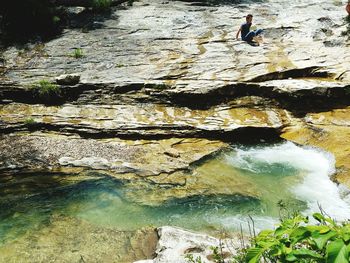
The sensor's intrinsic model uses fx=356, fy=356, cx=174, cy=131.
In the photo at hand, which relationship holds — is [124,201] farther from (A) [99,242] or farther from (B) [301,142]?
(B) [301,142]

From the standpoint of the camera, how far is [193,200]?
648 cm

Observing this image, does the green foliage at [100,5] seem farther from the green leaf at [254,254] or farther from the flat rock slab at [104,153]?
the green leaf at [254,254]

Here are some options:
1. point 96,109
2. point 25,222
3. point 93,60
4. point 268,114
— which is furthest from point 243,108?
point 25,222

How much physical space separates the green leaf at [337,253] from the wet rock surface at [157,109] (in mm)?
2841

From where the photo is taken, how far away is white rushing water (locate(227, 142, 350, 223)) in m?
6.23

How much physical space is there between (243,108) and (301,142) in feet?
6.19

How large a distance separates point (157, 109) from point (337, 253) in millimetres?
8530

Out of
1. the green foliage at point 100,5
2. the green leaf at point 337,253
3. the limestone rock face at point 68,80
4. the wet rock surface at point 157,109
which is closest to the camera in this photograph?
the green leaf at point 337,253

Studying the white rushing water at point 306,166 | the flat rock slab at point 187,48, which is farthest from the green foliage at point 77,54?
the white rushing water at point 306,166

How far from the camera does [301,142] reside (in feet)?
27.9

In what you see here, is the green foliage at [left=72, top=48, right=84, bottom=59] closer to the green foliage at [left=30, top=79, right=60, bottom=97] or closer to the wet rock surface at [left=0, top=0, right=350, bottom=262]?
the wet rock surface at [left=0, top=0, right=350, bottom=262]

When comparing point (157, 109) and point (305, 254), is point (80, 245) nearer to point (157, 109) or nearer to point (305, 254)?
point (305, 254)

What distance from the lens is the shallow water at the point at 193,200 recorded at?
585 cm

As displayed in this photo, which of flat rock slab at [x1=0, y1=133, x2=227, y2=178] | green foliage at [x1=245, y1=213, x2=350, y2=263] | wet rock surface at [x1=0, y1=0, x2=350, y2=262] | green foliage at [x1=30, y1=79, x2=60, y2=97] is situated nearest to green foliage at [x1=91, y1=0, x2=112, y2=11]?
wet rock surface at [x1=0, y1=0, x2=350, y2=262]
